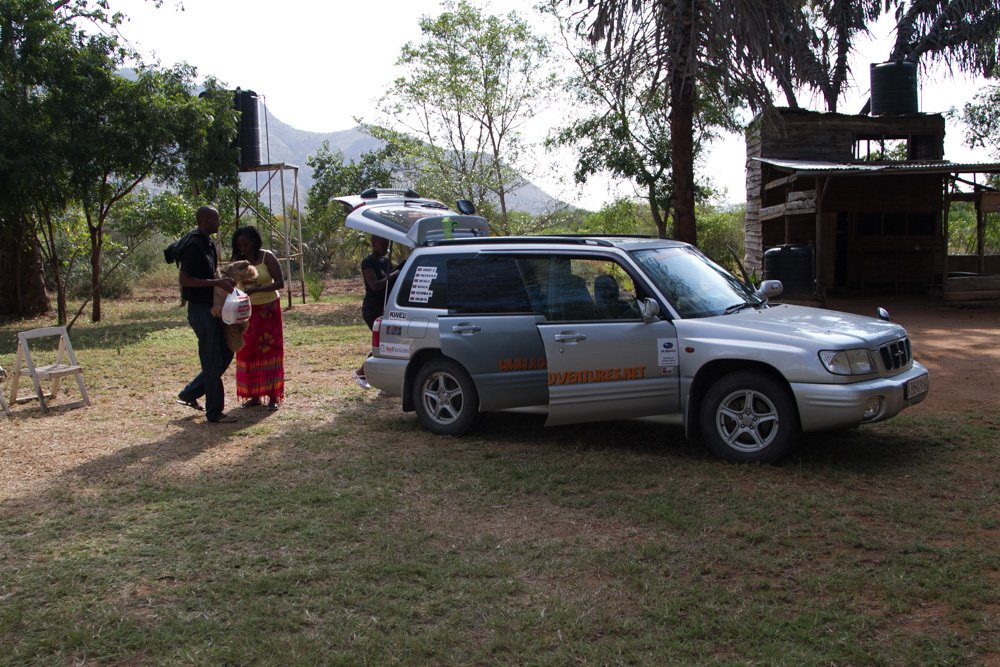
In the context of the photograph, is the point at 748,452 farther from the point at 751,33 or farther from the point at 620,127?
the point at 620,127

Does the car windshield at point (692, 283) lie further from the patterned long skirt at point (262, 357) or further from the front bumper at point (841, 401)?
the patterned long skirt at point (262, 357)

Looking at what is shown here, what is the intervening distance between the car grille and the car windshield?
3.70ft

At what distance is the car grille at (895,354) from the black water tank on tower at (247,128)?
59.4 feet

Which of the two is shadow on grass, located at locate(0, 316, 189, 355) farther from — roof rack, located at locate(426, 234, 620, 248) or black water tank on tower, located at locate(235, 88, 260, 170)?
roof rack, located at locate(426, 234, 620, 248)

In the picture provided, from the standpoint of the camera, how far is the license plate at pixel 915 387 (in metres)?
6.48

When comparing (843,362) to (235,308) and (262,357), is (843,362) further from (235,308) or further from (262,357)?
(262,357)

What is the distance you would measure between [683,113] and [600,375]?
6127 mm

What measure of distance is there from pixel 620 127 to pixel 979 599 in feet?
68.4

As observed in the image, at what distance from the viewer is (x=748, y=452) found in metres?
6.47

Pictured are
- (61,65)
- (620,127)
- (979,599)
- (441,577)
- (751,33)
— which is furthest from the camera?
(620,127)

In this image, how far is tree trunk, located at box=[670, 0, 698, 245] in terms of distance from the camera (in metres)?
11.6

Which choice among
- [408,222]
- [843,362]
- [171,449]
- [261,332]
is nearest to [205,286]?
[261,332]

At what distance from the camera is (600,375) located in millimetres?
7023

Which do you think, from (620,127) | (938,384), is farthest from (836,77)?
(938,384)
